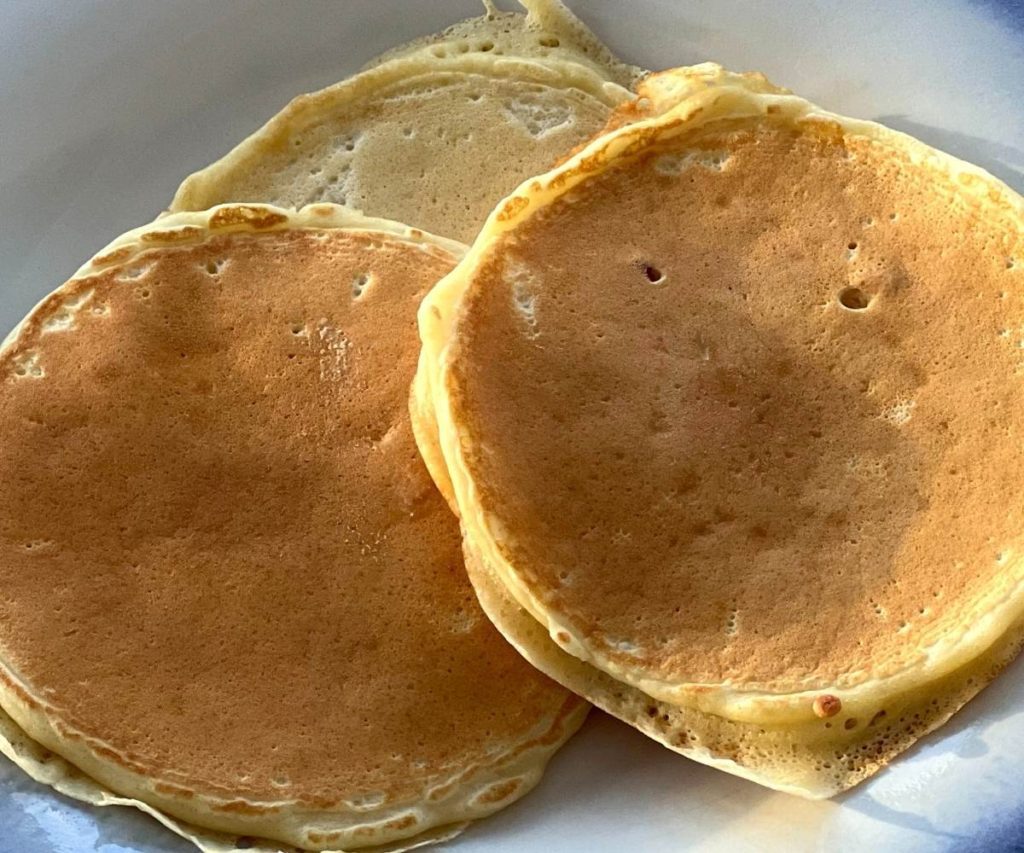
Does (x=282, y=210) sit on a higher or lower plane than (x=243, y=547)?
higher

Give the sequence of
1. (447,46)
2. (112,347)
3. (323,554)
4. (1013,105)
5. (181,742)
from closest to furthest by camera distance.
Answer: (181,742) → (323,554) → (112,347) → (1013,105) → (447,46)

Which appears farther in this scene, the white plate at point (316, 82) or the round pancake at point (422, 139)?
the round pancake at point (422, 139)

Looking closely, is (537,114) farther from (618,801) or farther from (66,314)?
(618,801)

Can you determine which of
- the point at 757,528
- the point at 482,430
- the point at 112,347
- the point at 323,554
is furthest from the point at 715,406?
the point at 112,347

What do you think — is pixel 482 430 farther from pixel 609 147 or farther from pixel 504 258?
pixel 609 147

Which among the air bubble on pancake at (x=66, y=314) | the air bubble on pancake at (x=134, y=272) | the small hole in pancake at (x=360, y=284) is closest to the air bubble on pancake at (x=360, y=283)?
the small hole in pancake at (x=360, y=284)

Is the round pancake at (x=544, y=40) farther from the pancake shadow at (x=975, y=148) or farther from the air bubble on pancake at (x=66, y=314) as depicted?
the air bubble on pancake at (x=66, y=314)
